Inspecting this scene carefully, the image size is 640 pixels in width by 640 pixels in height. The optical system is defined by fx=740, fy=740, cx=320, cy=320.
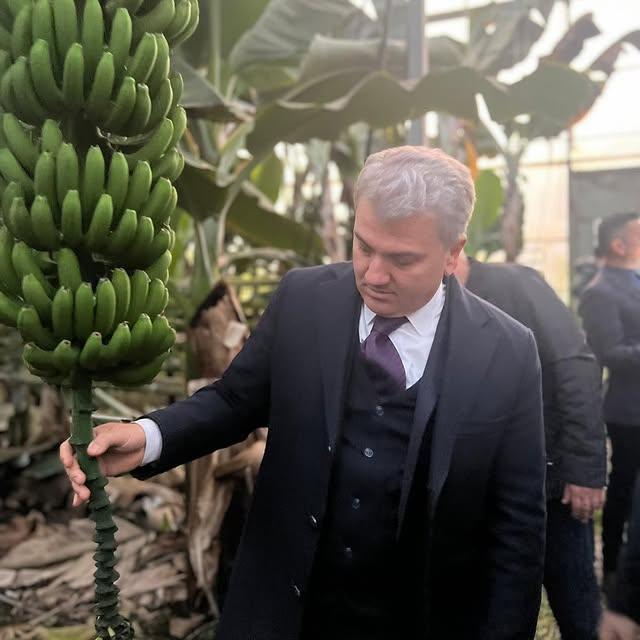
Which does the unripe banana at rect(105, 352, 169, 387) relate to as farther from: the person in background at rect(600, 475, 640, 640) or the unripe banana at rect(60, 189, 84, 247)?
the person in background at rect(600, 475, 640, 640)

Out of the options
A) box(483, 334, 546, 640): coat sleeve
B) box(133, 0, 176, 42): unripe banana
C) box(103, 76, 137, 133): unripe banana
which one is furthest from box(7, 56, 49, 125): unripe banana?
box(483, 334, 546, 640): coat sleeve

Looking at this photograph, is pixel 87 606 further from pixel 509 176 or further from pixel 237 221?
pixel 509 176

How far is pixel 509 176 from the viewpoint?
4781 millimetres

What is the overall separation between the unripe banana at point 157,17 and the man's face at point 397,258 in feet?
1.51

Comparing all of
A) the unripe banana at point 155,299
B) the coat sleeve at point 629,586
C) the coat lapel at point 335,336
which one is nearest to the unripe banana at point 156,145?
the unripe banana at point 155,299

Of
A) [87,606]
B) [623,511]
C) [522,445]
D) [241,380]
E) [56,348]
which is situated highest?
[56,348]

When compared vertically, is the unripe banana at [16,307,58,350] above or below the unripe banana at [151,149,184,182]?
below

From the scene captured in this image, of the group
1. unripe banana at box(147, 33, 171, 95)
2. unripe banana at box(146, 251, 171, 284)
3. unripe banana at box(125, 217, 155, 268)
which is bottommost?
unripe banana at box(146, 251, 171, 284)

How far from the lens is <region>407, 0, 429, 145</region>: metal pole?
9.80ft

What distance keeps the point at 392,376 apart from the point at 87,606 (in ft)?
7.37

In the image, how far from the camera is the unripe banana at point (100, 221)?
1.18 m

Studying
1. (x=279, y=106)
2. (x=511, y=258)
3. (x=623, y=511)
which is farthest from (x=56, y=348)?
(x=511, y=258)

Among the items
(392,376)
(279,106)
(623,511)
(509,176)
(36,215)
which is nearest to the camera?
(36,215)

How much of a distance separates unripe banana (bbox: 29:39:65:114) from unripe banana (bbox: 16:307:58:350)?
34 centimetres
